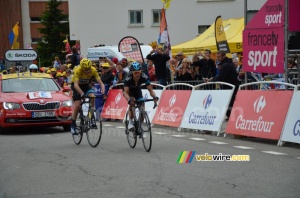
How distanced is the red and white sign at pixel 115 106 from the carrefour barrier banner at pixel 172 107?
2360 mm

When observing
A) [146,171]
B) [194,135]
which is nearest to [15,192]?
[146,171]

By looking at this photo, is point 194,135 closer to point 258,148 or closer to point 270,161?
point 258,148

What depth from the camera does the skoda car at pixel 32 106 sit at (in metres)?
17.5

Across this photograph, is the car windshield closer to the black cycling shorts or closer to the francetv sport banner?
the black cycling shorts

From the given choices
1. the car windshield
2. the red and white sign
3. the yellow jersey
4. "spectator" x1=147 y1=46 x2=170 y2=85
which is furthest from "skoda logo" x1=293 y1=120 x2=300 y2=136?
"spectator" x1=147 y1=46 x2=170 y2=85

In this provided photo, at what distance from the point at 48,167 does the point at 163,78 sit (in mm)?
10408

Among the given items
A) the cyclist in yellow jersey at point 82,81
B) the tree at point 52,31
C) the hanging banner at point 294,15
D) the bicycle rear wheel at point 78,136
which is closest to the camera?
the cyclist in yellow jersey at point 82,81

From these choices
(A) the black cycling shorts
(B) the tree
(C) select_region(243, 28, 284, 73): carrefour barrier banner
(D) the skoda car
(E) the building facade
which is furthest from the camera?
(B) the tree

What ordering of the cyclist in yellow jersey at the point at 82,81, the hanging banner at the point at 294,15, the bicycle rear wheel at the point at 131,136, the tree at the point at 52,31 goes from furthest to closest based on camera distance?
the tree at the point at 52,31 → the hanging banner at the point at 294,15 → the cyclist in yellow jersey at the point at 82,81 → the bicycle rear wheel at the point at 131,136

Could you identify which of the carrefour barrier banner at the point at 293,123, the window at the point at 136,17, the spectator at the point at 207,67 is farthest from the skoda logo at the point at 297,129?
the window at the point at 136,17

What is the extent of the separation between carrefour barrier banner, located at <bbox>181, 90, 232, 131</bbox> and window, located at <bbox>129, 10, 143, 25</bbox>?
3880 centimetres

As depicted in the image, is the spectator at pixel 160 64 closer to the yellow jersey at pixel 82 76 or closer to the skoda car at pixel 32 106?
the skoda car at pixel 32 106

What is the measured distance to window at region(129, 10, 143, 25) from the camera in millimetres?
55188

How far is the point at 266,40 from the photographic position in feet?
52.1
